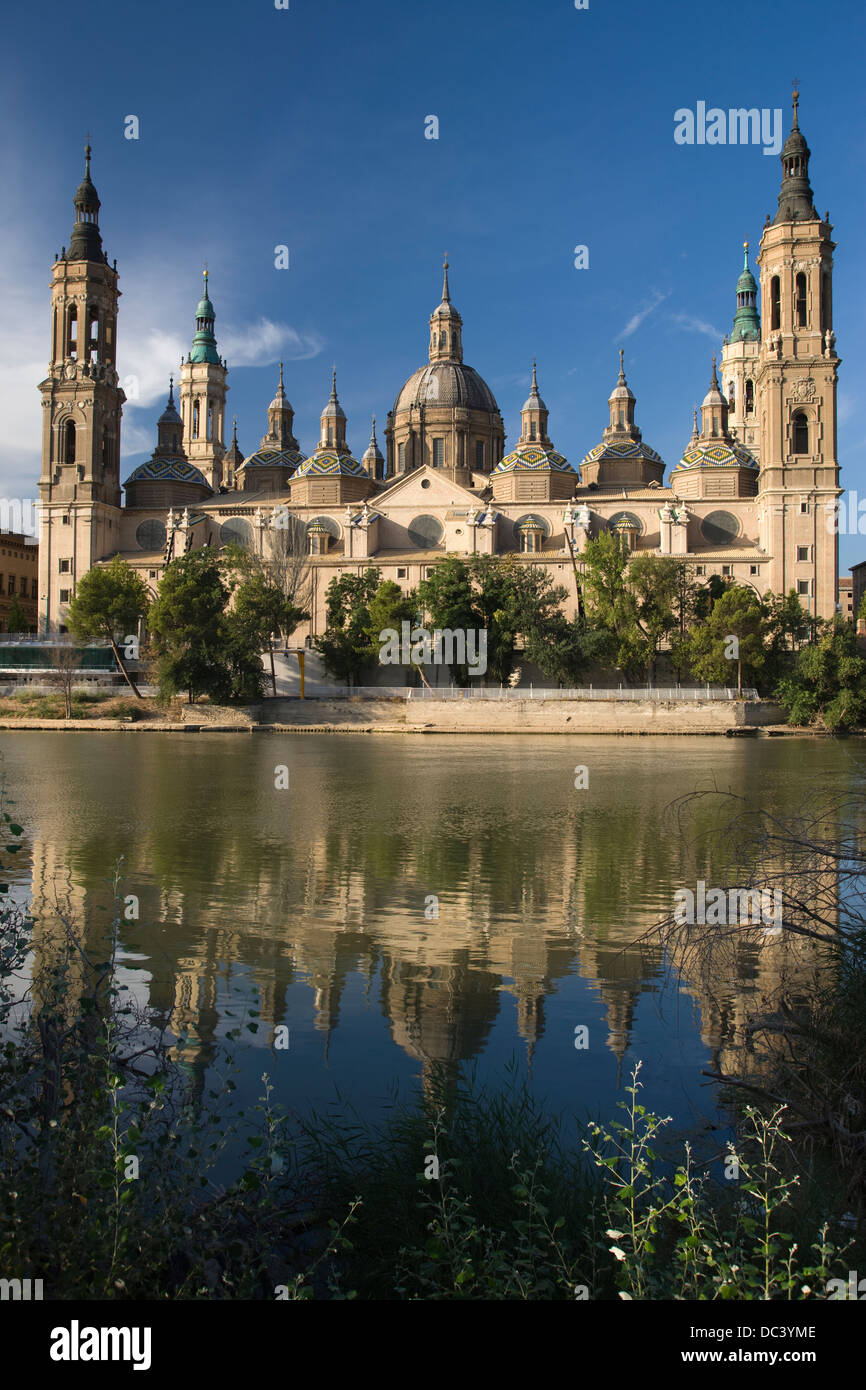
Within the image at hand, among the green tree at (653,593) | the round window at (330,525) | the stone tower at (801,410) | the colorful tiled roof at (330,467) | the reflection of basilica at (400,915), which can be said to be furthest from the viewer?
the colorful tiled roof at (330,467)

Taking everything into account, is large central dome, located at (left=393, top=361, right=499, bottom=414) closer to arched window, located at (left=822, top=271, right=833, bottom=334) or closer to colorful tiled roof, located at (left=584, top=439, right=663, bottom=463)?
colorful tiled roof, located at (left=584, top=439, right=663, bottom=463)

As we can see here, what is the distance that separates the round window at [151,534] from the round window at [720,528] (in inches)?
1281

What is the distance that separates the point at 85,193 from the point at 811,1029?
70.8 metres

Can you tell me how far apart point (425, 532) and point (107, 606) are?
60.1 feet

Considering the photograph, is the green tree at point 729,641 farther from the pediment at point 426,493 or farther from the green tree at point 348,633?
the pediment at point 426,493

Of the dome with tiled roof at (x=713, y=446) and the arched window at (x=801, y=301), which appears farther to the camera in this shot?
the dome with tiled roof at (x=713, y=446)

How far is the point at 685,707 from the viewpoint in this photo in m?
40.9

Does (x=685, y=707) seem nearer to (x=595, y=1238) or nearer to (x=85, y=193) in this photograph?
(x=595, y=1238)

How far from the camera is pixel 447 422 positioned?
Result: 65312 millimetres

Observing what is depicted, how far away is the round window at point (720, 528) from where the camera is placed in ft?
186

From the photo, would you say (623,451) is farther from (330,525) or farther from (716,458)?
(330,525)

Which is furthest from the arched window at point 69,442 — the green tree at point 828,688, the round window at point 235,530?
the green tree at point 828,688

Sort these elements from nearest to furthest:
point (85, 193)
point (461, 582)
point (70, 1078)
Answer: point (70, 1078) → point (461, 582) → point (85, 193)

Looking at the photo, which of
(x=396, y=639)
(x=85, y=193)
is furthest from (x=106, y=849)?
(x=85, y=193)
